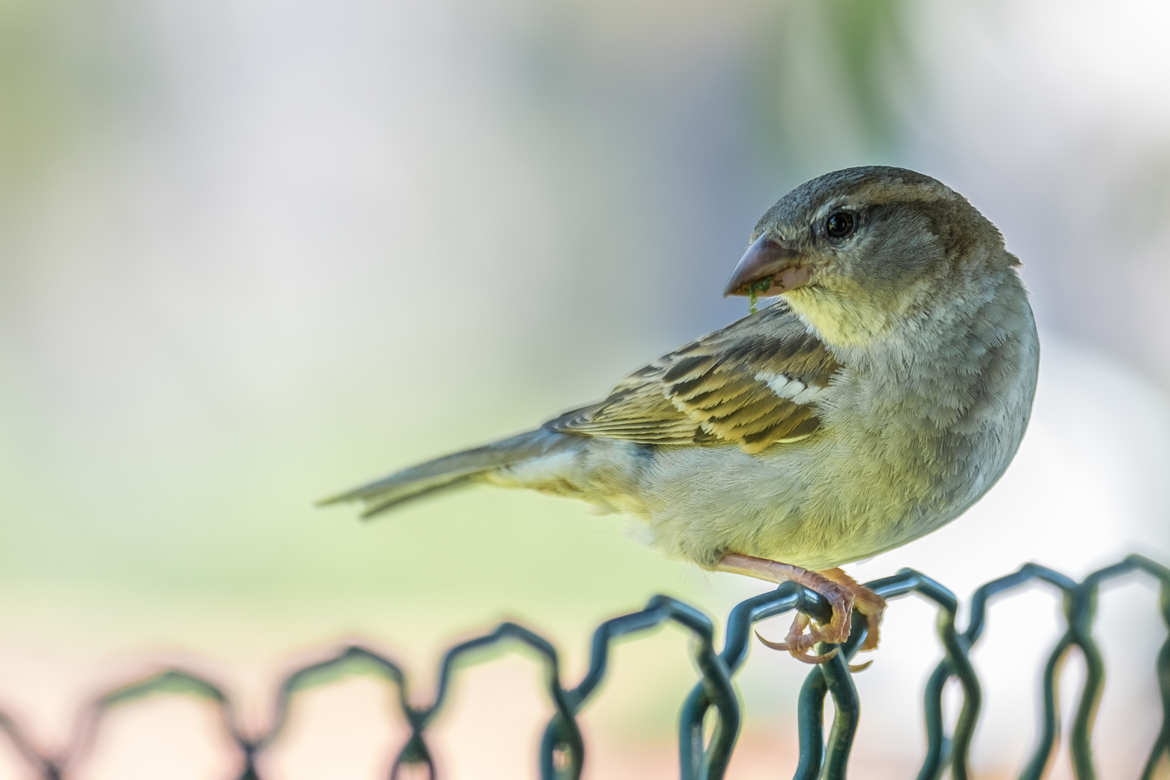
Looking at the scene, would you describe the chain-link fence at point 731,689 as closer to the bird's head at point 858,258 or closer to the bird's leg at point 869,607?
the bird's leg at point 869,607

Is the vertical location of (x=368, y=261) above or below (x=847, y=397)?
above

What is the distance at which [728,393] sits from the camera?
2438mm

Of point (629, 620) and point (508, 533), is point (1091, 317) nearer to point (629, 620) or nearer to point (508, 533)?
point (508, 533)

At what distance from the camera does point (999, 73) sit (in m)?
4.60

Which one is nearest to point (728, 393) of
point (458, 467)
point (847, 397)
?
point (847, 397)

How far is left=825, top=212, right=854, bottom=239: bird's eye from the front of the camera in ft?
7.49

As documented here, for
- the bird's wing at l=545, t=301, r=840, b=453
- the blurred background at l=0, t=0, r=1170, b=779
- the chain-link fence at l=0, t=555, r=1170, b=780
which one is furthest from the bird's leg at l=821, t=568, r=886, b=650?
the blurred background at l=0, t=0, r=1170, b=779

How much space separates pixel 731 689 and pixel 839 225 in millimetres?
1220

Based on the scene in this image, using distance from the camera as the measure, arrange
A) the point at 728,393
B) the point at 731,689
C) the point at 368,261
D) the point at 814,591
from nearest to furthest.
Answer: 1. the point at 731,689
2. the point at 814,591
3. the point at 728,393
4. the point at 368,261

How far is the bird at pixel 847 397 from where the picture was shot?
2156 mm

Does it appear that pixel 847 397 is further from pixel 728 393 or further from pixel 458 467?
pixel 458 467

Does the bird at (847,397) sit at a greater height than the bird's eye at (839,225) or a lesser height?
lesser

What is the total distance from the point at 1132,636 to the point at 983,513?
75 centimetres

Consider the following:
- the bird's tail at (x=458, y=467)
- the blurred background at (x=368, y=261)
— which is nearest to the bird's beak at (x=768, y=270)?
the bird's tail at (x=458, y=467)
